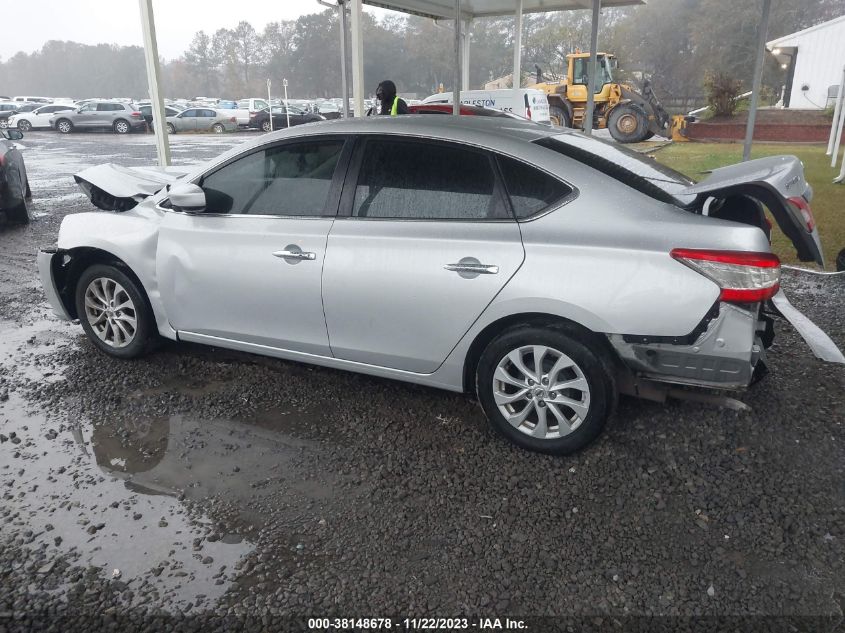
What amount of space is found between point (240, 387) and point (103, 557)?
5.44 ft

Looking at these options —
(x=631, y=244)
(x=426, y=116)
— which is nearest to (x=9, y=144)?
(x=426, y=116)

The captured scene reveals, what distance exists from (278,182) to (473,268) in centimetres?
143

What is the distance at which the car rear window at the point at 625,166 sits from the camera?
3.23 meters

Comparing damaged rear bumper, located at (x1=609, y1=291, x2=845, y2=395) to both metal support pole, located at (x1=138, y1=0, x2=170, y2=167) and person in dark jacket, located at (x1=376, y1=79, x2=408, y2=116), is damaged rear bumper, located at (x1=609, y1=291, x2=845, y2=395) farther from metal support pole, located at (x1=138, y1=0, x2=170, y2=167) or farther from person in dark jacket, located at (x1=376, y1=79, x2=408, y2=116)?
metal support pole, located at (x1=138, y1=0, x2=170, y2=167)

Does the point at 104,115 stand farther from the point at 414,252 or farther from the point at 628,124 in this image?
the point at 414,252

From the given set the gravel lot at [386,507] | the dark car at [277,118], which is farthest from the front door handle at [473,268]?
the dark car at [277,118]

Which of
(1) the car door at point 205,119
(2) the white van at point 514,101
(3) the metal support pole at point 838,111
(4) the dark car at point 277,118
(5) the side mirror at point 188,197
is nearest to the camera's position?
(5) the side mirror at point 188,197

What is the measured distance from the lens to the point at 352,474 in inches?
128

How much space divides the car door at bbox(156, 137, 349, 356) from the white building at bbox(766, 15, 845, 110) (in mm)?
27014

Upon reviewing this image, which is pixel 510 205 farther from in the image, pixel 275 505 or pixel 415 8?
pixel 415 8

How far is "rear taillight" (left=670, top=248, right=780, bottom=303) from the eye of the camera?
288cm

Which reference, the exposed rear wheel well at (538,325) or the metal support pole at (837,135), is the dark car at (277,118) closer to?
the metal support pole at (837,135)

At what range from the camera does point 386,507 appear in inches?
117

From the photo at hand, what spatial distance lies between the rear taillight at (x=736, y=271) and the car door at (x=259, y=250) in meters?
1.94
